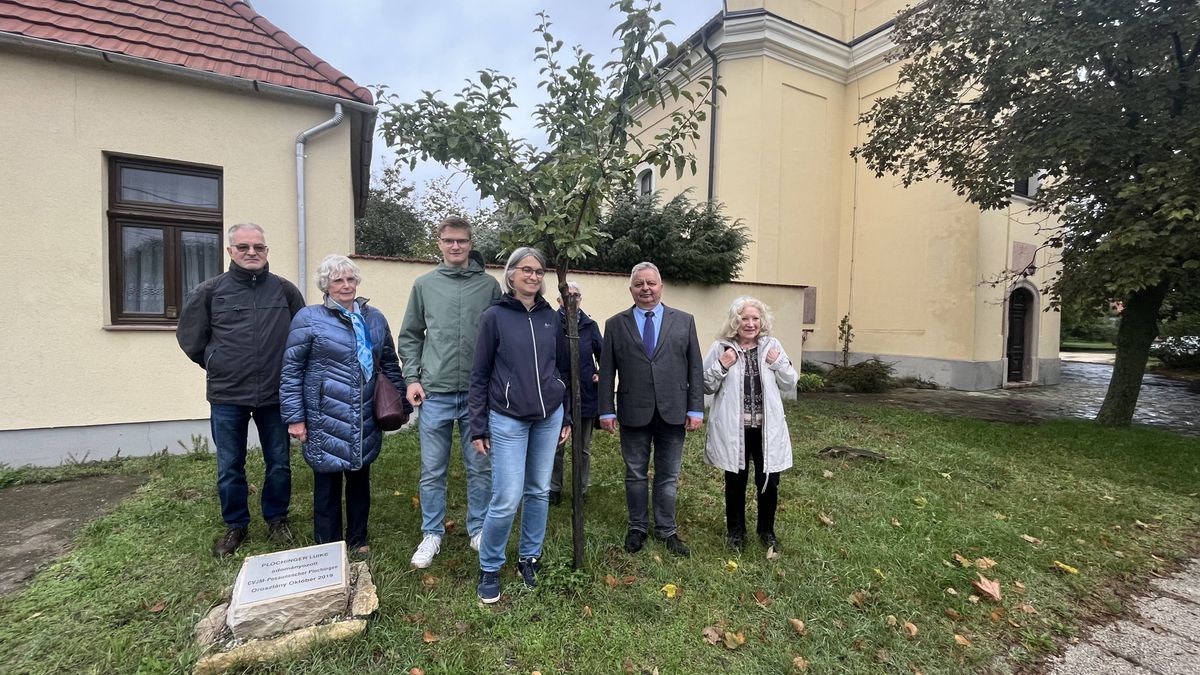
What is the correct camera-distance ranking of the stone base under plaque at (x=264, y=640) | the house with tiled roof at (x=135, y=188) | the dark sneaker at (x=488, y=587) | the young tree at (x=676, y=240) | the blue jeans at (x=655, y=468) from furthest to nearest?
the young tree at (x=676, y=240) → the house with tiled roof at (x=135, y=188) → the blue jeans at (x=655, y=468) → the dark sneaker at (x=488, y=587) → the stone base under plaque at (x=264, y=640)

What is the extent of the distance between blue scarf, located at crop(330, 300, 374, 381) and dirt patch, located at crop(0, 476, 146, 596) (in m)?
2.16

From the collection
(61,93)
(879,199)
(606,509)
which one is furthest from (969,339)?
(61,93)

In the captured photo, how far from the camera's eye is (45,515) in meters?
3.82

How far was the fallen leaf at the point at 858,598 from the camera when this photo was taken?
2.87m

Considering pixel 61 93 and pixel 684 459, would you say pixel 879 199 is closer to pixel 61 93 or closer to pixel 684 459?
pixel 684 459

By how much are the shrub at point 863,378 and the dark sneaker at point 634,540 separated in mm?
9511

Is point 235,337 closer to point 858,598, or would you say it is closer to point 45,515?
point 45,515

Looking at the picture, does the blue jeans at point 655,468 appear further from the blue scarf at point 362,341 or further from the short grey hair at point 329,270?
the short grey hair at point 329,270

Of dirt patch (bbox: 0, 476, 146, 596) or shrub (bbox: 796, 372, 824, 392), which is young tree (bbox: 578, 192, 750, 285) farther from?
dirt patch (bbox: 0, 476, 146, 596)

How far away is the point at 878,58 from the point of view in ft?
41.9

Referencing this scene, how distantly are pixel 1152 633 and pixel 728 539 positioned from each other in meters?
2.19

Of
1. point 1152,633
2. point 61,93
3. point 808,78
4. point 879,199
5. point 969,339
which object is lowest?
point 1152,633

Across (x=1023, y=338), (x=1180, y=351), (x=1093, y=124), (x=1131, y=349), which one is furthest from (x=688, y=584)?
(x=1180, y=351)

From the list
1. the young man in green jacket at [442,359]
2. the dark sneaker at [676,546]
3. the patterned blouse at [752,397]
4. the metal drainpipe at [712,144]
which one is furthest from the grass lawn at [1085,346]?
the young man in green jacket at [442,359]
